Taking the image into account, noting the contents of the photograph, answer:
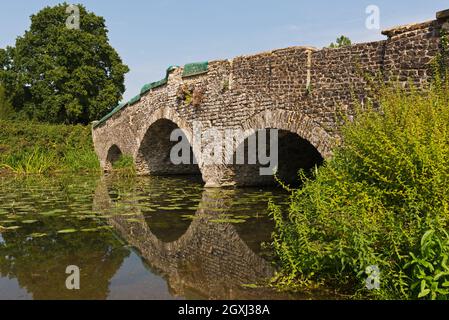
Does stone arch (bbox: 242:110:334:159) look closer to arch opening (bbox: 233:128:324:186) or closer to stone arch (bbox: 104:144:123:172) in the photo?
arch opening (bbox: 233:128:324:186)

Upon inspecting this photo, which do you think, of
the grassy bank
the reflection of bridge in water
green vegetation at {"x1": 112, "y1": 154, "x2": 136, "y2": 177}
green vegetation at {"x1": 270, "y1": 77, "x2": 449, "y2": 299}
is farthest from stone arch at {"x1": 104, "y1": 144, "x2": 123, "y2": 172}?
green vegetation at {"x1": 270, "y1": 77, "x2": 449, "y2": 299}

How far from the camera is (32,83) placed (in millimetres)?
26422

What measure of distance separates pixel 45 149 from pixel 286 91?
538 inches

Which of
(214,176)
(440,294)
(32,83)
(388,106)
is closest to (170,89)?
(214,176)

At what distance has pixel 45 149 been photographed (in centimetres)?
1930

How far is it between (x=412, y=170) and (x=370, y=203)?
47cm

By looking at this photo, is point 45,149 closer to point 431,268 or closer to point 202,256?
point 202,256

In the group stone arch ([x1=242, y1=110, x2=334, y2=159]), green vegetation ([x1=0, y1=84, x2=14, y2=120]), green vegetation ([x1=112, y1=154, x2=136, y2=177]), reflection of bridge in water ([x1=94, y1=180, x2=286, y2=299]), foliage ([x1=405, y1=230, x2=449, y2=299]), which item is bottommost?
reflection of bridge in water ([x1=94, y1=180, x2=286, y2=299])

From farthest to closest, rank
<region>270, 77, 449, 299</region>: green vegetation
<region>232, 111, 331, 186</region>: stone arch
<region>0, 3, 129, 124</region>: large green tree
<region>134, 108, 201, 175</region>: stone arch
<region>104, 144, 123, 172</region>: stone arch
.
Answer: <region>0, 3, 129, 124</region>: large green tree, <region>104, 144, 123, 172</region>: stone arch, <region>134, 108, 201, 175</region>: stone arch, <region>232, 111, 331, 186</region>: stone arch, <region>270, 77, 449, 299</region>: green vegetation

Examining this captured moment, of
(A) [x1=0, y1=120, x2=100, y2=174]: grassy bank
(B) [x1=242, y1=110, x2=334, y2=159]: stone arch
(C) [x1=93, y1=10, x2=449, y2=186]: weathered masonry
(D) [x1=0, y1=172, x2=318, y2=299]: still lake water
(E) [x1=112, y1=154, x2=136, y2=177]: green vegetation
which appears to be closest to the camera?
(D) [x1=0, y1=172, x2=318, y2=299]: still lake water

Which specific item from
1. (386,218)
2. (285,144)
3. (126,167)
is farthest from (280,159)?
(386,218)

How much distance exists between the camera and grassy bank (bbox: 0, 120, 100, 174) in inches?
694

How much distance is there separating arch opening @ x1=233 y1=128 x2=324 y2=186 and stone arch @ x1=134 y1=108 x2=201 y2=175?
3.38 metres
